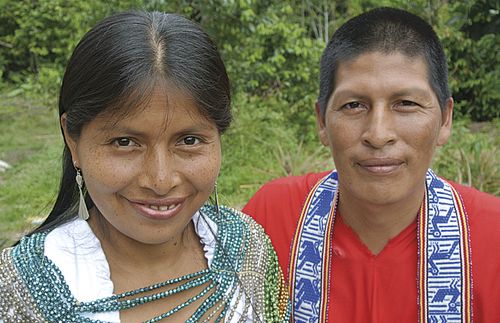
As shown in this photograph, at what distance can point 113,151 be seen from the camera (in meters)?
1.52

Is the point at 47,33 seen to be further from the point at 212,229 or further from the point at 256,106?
the point at 212,229

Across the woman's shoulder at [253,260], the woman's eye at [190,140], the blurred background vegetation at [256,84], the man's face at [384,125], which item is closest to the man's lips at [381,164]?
the man's face at [384,125]

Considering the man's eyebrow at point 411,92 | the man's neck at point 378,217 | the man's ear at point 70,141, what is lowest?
the man's neck at point 378,217

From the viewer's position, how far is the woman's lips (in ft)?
5.13

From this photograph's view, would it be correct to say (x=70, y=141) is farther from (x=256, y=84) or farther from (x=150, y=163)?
(x=256, y=84)

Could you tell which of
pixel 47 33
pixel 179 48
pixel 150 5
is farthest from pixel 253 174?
pixel 47 33

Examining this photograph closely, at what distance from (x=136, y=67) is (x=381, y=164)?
0.89m

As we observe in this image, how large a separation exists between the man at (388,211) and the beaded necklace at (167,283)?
385 mm

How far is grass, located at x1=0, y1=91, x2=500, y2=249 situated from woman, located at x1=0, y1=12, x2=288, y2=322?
2.50 meters

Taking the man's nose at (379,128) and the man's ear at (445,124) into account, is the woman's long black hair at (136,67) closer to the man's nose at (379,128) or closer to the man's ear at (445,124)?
the man's nose at (379,128)

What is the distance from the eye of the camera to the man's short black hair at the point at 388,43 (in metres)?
2.08

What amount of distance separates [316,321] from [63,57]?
7.47 meters

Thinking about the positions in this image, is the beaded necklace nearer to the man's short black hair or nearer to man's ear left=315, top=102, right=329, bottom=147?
man's ear left=315, top=102, right=329, bottom=147

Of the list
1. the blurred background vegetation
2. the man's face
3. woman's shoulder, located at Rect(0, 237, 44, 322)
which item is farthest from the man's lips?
A: the blurred background vegetation
